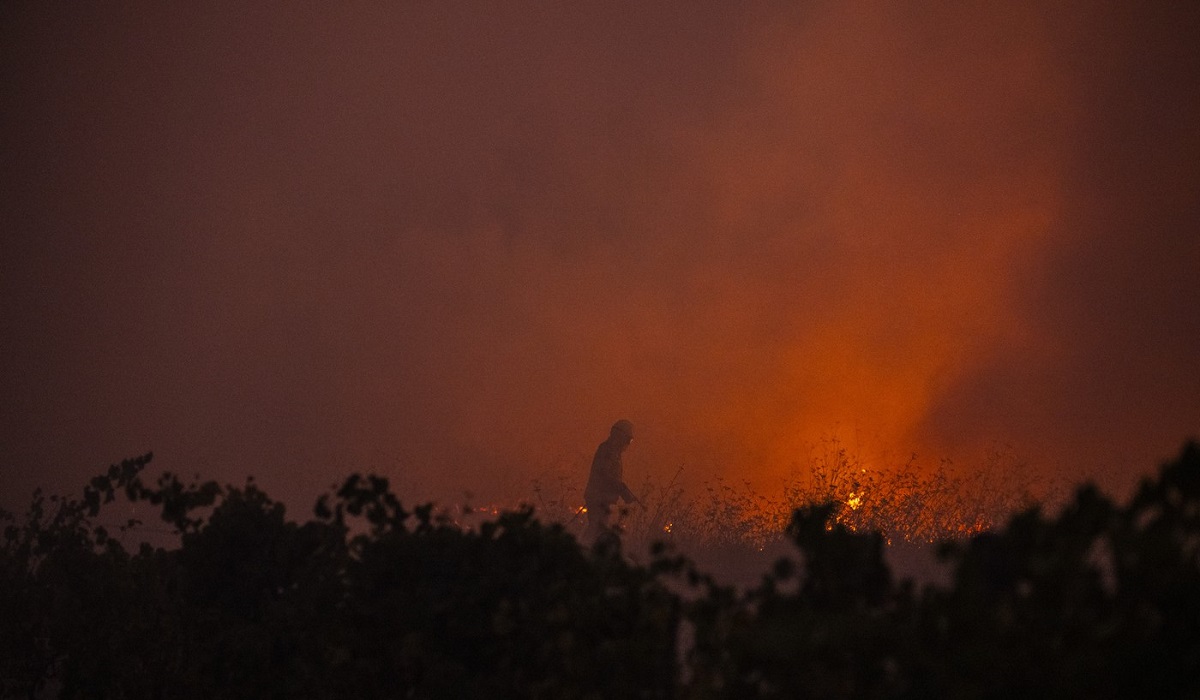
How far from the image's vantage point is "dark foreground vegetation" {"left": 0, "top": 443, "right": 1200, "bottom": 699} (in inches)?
80.0

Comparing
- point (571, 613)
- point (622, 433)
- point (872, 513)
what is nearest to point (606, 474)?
point (622, 433)

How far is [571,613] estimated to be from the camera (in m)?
3.11

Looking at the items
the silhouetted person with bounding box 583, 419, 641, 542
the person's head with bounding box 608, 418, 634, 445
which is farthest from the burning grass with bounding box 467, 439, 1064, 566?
the person's head with bounding box 608, 418, 634, 445

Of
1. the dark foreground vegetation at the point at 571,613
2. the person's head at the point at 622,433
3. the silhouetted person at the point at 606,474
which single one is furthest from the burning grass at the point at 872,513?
the dark foreground vegetation at the point at 571,613

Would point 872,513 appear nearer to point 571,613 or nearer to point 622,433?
point 622,433

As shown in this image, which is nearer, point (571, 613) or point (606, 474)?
point (571, 613)

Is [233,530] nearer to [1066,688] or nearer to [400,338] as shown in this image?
[1066,688]

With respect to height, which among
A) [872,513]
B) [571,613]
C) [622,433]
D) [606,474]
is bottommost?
[571,613]

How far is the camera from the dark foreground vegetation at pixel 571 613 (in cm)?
203

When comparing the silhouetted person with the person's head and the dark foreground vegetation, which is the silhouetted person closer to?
the person's head

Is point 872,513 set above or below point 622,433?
below

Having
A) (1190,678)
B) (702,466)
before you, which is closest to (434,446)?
(702,466)

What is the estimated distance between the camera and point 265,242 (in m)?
42.8

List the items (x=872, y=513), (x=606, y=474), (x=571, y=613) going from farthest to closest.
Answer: (x=606, y=474) → (x=872, y=513) → (x=571, y=613)
